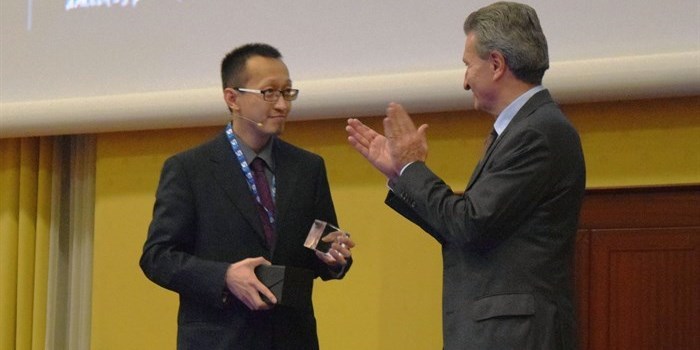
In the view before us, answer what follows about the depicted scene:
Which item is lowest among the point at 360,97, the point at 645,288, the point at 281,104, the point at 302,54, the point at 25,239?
the point at 645,288

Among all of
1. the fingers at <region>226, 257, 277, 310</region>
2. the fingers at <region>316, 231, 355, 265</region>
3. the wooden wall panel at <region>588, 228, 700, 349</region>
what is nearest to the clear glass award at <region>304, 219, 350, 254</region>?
the fingers at <region>316, 231, 355, 265</region>

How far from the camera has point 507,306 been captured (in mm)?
2328

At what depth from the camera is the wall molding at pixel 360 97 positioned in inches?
136

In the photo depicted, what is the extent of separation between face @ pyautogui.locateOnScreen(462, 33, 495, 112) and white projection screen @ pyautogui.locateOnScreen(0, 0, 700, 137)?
1.09m

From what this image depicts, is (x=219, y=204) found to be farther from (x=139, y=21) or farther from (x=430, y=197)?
(x=139, y=21)

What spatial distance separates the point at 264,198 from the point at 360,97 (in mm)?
1017

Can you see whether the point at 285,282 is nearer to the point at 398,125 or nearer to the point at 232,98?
the point at 398,125

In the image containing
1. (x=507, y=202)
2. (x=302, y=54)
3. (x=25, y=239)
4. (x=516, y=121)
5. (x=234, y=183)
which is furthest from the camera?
(x=25, y=239)

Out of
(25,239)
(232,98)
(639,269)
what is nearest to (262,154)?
(232,98)

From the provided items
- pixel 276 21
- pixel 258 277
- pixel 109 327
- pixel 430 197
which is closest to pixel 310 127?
pixel 276 21

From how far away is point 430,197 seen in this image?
7.82ft

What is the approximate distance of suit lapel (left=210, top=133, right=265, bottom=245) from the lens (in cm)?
291

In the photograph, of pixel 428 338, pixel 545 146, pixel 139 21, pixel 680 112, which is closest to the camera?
pixel 545 146

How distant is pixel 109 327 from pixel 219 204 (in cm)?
181
